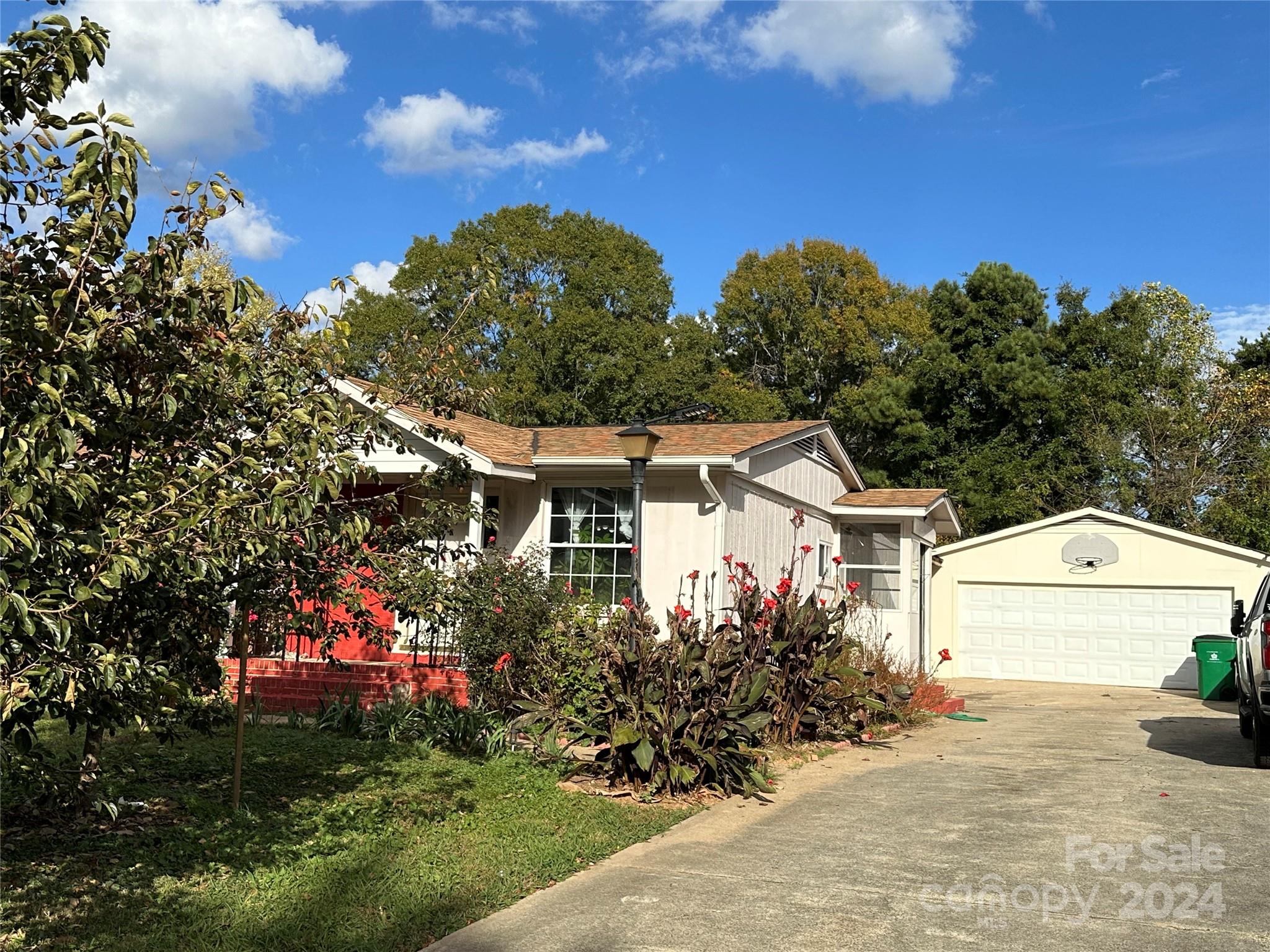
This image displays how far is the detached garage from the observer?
21.4 m

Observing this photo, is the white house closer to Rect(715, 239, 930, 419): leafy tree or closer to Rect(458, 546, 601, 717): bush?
Rect(458, 546, 601, 717): bush

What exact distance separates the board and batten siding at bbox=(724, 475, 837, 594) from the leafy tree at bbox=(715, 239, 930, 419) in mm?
18149

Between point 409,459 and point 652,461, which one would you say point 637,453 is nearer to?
point 652,461

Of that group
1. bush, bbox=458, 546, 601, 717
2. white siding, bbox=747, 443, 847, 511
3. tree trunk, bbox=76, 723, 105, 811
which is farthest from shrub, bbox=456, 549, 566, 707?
tree trunk, bbox=76, 723, 105, 811

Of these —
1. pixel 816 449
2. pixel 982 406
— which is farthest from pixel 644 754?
pixel 982 406

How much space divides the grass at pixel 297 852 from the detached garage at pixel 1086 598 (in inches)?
636

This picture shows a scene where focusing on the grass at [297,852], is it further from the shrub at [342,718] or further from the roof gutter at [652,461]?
the roof gutter at [652,461]

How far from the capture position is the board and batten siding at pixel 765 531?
1472 cm

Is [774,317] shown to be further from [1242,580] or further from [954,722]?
[954,722]

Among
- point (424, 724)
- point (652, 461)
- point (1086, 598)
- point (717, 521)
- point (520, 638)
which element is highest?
point (652, 461)

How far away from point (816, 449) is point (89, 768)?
1393cm

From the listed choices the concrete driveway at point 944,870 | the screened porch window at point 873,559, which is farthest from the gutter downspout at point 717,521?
the screened porch window at point 873,559

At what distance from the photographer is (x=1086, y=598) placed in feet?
73.3

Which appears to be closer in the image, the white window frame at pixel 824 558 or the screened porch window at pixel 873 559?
the white window frame at pixel 824 558
